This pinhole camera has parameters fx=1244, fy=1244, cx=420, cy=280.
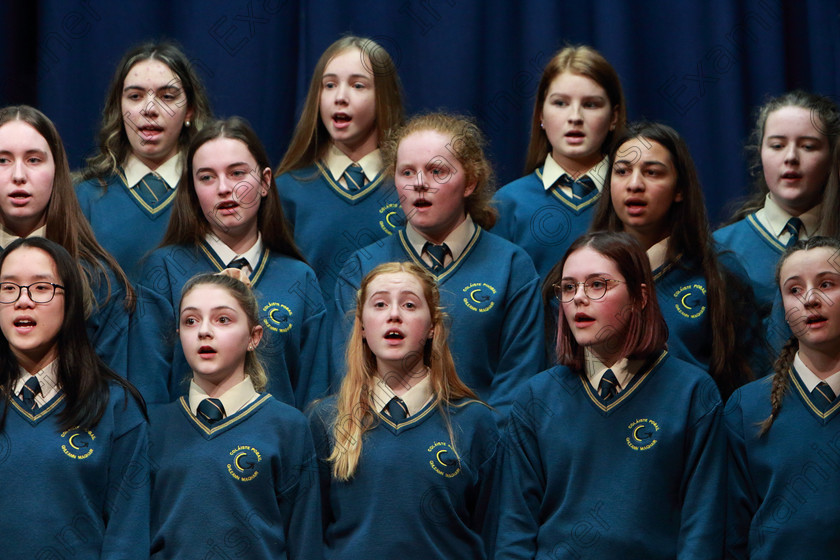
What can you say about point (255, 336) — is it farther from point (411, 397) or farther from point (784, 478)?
point (784, 478)

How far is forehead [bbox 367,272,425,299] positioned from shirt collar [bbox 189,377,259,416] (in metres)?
0.35

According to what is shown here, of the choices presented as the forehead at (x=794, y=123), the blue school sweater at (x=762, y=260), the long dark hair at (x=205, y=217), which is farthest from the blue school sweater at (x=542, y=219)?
the long dark hair at (x=205, y=217)

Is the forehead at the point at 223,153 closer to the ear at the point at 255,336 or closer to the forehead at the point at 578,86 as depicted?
the ear at the point at 255,336

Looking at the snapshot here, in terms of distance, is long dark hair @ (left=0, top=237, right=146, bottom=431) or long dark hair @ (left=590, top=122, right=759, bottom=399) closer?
long dark hair @ (left=0, top=237, right=146, bottom=431)

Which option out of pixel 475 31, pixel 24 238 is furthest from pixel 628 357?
pixel 475 31

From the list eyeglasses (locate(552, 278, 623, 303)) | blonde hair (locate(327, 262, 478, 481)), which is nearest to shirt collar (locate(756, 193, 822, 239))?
eyeglasses (locate(552, 278, 623, 303))

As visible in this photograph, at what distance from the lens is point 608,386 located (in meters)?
2.73

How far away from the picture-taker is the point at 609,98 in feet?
11.3

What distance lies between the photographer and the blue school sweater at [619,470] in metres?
2.61

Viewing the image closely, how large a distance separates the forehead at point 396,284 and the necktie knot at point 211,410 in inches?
16.6

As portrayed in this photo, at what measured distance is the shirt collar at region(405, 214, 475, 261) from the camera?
10.1ft

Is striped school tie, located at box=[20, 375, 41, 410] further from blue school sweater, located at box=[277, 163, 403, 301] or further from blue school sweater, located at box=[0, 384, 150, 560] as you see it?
blue school sweater, located at box=[277, 163, 403, 301]

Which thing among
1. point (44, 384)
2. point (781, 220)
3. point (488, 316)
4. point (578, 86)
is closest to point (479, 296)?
point (488, 316)

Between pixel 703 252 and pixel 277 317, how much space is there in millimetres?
1052
